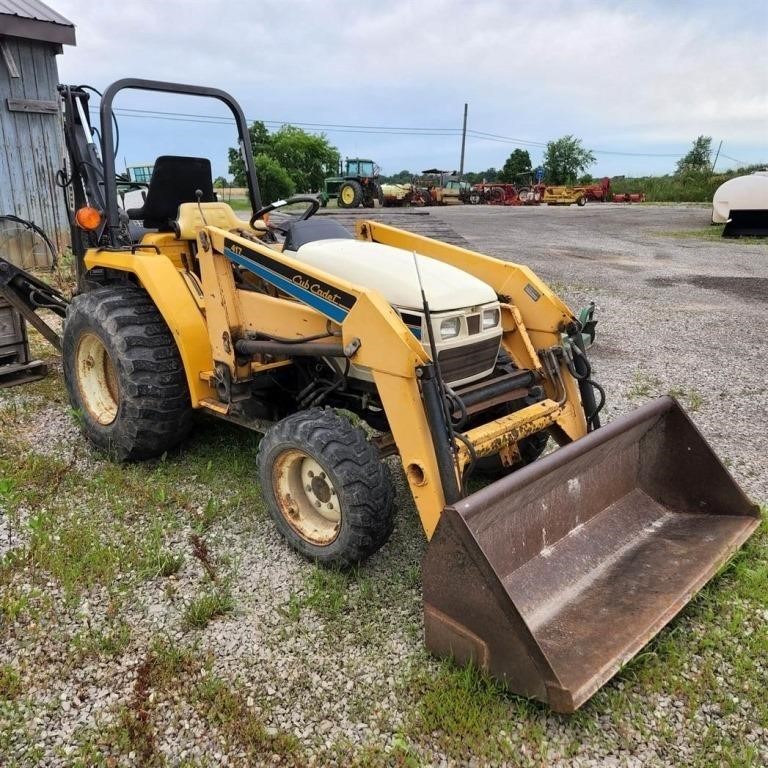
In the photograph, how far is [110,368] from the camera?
13.6 ft

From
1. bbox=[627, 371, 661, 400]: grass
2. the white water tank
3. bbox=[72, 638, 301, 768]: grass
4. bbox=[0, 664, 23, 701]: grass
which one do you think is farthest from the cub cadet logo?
the white water tank

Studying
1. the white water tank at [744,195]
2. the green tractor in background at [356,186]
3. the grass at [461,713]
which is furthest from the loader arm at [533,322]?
the green tractor in background at [356,186]

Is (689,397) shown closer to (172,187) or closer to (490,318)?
(490,318)

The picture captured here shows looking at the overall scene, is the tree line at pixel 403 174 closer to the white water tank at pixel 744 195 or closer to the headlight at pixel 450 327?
the white water tank at pixel 744 195

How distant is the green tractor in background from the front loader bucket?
23.0m

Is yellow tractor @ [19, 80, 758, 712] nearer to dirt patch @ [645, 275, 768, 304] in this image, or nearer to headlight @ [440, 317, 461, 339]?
headlight @ [440, 317, 461, 339]

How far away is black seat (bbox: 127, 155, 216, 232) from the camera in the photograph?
3.79 meters

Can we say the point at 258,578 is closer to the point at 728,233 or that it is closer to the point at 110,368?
the point at 110,368

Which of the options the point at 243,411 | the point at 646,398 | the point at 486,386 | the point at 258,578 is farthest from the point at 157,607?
the point at 646,398

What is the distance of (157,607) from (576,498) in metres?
1.84

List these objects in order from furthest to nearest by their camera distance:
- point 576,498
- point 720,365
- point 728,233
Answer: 1. point 728,233
2. point 720,365
3. point 576,498

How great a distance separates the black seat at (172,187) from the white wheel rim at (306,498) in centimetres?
173

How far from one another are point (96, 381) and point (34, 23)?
7.16 meters

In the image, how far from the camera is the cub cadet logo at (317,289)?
288 cm
